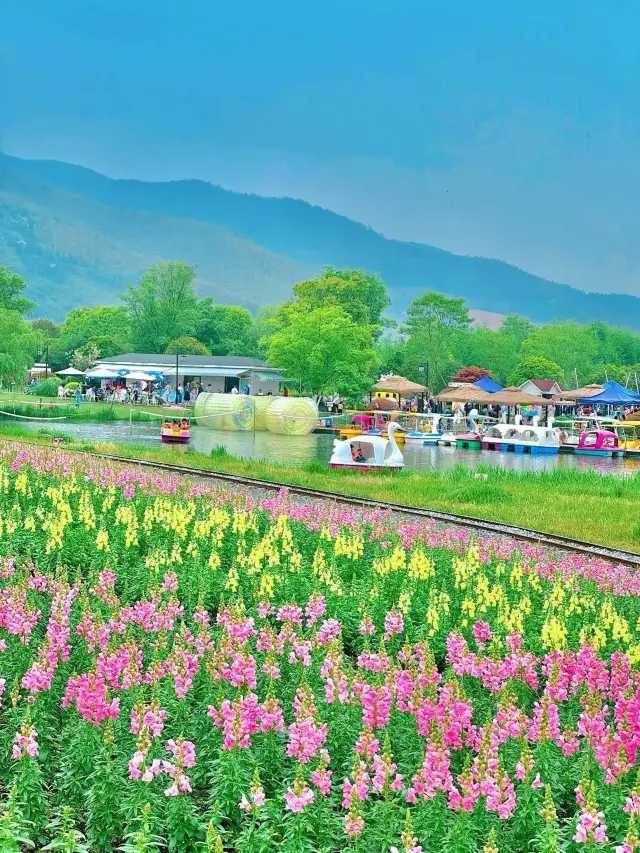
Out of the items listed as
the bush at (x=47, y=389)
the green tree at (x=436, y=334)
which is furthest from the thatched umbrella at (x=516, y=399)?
the bush at (x=47, y=389)

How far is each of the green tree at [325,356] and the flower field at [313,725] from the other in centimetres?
6471

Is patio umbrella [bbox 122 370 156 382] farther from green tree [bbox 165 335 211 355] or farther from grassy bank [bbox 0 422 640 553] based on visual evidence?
grassy bank [bbox 0 422 640 553]

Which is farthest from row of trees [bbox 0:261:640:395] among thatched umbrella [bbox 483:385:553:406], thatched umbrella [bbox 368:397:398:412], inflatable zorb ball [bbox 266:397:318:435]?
inflatable zorb ball [bbox 266:397:318:435]

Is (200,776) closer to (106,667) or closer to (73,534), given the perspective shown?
(106,667)

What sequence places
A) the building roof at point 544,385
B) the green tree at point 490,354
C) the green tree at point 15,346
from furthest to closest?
1. the green tree at point 490,354
2. the building roof at point 544,385
3. the green tree at point 15,346

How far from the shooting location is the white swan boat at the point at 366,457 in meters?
31.3

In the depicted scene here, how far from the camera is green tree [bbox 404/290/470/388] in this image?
338 feet

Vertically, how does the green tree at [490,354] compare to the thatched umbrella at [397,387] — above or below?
above

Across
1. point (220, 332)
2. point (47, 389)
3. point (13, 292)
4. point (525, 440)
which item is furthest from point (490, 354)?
point (13, 292)

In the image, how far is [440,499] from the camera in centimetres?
2411

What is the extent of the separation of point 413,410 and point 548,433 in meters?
29.3

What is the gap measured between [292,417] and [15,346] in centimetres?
2132

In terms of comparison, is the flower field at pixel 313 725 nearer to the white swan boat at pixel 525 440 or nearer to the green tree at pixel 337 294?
the white swan boat at pixel 525 440

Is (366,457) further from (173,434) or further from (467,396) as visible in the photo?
(467,396)
